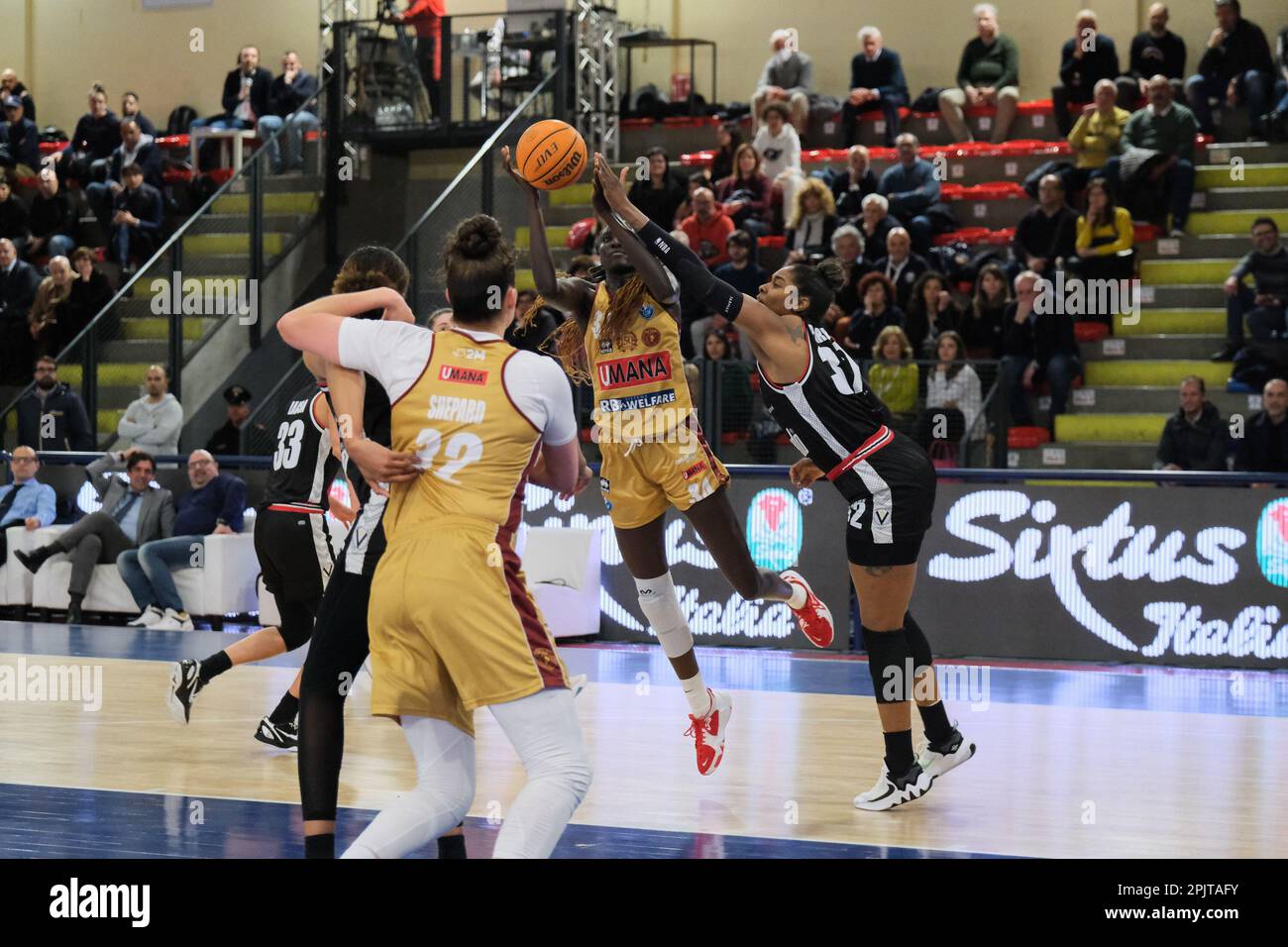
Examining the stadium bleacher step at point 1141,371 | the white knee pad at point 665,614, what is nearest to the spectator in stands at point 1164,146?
the stadium bleacher step at point 1141,371

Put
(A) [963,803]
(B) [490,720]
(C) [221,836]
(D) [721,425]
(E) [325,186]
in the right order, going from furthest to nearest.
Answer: (E) [325,186]
(D) [721,425]
(B) [490,720]
(A) [963,803]
(C) [221,836]

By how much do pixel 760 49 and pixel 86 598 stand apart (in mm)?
12321

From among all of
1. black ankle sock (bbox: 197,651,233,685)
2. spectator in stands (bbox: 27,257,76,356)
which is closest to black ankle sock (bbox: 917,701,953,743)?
black ankle sock (bbox: 197,651,233,685)

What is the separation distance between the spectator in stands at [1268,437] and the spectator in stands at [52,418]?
9.98 metres

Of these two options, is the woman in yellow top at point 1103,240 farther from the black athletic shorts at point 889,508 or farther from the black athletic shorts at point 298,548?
the black athletic shorts at point 298,548

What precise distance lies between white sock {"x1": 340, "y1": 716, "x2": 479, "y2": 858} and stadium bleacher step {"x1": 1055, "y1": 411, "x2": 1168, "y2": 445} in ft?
35.1

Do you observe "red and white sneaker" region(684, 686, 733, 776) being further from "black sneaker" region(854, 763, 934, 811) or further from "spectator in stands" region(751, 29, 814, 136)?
"spectator in stands" region(751, 29, 814, 136)

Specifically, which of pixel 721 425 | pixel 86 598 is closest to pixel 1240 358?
pixel 721 425

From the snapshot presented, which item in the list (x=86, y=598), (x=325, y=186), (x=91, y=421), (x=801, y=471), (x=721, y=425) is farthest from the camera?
(x=325, y=186)

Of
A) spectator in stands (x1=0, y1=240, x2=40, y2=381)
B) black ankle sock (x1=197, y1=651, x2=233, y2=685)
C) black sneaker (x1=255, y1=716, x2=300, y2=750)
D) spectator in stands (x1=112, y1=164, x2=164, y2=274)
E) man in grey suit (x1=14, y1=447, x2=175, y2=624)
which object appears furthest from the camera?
spectator in stands (x1=112, y1=164, x2=164, y2=274)

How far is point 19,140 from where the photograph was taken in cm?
2211

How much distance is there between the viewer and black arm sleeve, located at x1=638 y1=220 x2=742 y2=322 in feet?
20.1

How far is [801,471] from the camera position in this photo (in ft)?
23.8
